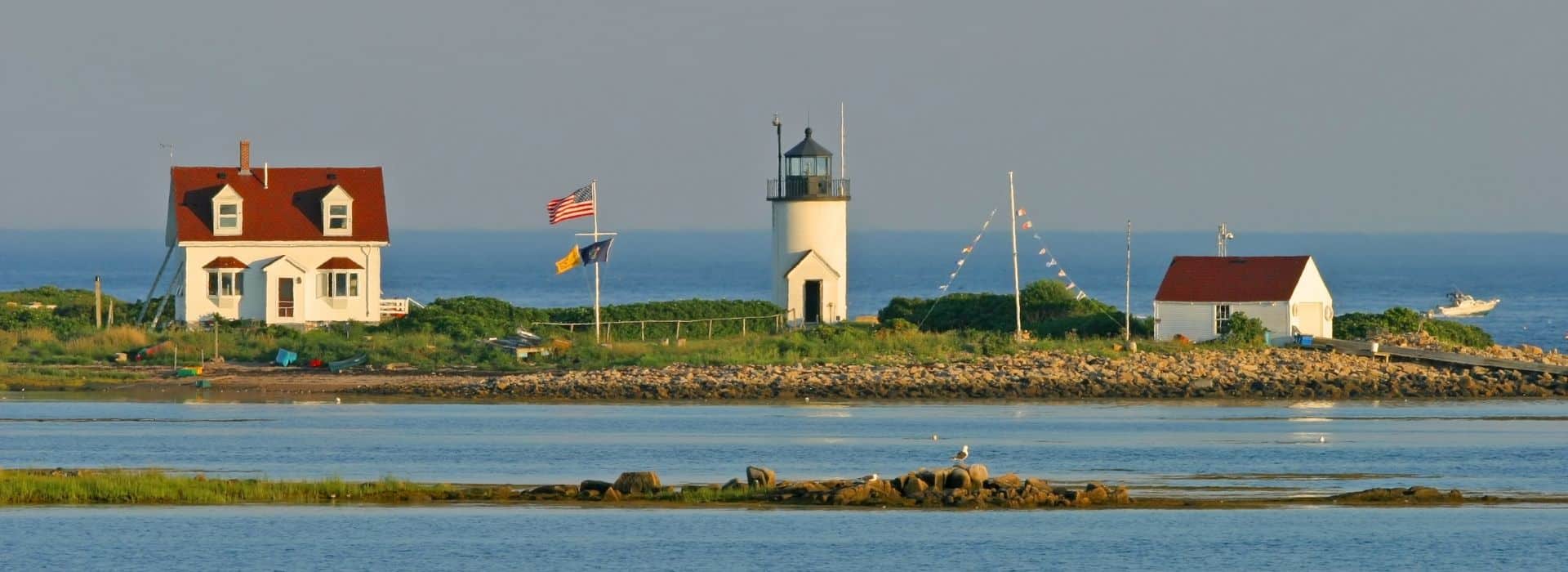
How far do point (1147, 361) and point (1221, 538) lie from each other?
22.9 metres

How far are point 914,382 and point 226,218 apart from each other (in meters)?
16.8

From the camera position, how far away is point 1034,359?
49281 millimetres

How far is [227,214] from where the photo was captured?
173 feet

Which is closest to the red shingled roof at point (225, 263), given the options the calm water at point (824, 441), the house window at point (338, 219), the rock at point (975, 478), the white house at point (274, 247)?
the white house at point (274, 247)

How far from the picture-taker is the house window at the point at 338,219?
53375mm

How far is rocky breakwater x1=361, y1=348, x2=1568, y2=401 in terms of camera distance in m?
46.2

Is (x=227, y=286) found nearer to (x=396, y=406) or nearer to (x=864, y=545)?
(x=396, y=406)

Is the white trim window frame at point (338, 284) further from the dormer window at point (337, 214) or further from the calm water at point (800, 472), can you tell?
the calm water at point (800, 472)

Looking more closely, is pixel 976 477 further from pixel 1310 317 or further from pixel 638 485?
pixel 1310 317

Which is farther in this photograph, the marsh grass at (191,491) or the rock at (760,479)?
the rock at (760,479)

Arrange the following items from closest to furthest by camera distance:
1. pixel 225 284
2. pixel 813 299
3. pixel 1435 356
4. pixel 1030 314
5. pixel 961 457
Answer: pixel 961 457
pixel 1435 356
pixel 225 284
pixel 813 299
pixel 1030 314

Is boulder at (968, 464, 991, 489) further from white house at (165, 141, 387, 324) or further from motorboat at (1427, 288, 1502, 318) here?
motorboat at (1427, 288, 1502, 318)

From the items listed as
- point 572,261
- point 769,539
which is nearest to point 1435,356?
point 572,261

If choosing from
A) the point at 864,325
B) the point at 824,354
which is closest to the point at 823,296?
Result: the point at 864,325
